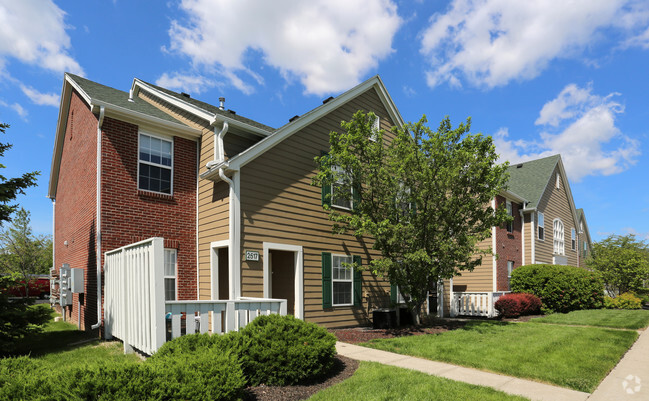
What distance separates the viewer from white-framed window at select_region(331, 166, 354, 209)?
1089 cm

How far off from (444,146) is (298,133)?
13.1 ft

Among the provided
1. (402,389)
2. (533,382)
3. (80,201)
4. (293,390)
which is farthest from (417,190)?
(80,201)

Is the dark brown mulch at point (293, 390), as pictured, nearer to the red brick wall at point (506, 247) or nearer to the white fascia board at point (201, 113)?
the white fascia board at point (201, 113)

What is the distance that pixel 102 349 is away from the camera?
25.5 ft

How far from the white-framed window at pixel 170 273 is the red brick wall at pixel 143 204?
0.38 feet

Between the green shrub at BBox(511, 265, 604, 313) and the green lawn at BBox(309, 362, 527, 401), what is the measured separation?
13168 mm

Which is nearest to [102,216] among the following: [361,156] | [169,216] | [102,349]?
[169,216]

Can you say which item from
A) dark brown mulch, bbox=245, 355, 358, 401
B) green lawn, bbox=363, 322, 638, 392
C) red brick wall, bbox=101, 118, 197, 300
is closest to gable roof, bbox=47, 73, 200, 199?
red brick wall, bbox=101, 118, 197, 300

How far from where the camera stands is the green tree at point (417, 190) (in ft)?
33.8

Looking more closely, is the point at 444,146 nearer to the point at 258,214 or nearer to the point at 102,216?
the point at 258,214

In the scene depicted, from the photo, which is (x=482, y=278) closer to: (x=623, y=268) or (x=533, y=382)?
(x=623, y=268)

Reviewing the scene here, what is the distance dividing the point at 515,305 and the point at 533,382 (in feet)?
32.2

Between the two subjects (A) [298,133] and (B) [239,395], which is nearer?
(B) [239,395]

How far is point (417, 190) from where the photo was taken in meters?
10.5
